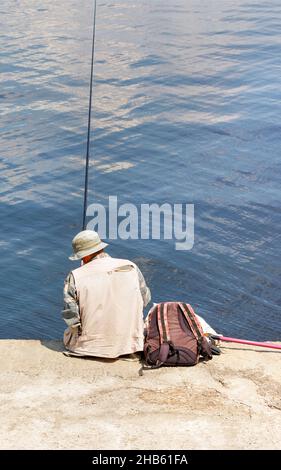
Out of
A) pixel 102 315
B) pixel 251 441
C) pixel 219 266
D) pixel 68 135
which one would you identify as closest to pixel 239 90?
pixel 68 135

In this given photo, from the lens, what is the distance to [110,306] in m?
5.96

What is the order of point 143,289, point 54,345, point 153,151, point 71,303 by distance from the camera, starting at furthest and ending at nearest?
point 153,151, point 54,345, point 143,289, point 71,303

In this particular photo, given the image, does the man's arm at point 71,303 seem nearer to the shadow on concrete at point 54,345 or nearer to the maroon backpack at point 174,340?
the shadow on concrete at point 54,345

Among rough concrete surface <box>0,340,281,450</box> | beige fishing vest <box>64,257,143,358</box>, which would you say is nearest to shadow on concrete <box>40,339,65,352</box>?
rough concrete surface <box>0,340,281,450</box>

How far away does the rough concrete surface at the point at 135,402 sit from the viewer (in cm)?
495

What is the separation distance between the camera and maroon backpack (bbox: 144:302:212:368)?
589cm

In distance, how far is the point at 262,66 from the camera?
18.7m

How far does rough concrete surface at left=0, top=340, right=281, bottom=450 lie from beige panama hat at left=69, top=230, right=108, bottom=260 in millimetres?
810

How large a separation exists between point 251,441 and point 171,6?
22.6m

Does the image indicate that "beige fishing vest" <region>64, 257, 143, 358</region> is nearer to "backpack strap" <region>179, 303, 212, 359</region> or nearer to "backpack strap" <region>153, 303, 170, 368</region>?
"backpack strap" <region>153, 303, 170, 368</region>

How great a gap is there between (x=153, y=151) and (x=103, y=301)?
7.93 metres

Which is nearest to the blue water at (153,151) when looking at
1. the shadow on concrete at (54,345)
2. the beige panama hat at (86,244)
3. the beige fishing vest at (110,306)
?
the shadow on concrete at (54,345)

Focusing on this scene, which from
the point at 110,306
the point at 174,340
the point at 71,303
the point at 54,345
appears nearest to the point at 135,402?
the point at 174,340

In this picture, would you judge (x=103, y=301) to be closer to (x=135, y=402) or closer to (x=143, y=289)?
(x=143, y=289)
